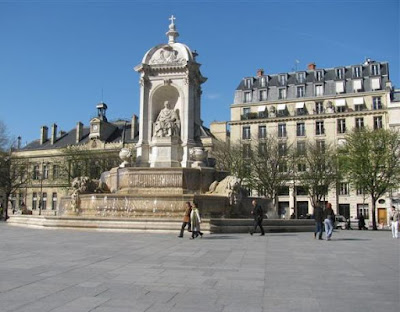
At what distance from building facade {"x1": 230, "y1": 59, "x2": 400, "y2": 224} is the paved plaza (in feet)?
178

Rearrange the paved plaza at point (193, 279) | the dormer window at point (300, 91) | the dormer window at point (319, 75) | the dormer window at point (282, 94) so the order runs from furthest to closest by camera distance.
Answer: the dormer window at point (282, 94), the dormer window at point (319, 75), the dormer window at point (300, 91), the paved plaza at point (193, 279)

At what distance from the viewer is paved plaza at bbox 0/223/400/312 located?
21.3 feet

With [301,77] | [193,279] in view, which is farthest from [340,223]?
[193,279]

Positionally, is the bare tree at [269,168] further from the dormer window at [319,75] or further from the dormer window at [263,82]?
the dormer window at [319,75]

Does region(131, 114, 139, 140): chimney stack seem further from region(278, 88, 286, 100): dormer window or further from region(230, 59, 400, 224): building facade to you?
region(278, 88, 286, 100): dormer window

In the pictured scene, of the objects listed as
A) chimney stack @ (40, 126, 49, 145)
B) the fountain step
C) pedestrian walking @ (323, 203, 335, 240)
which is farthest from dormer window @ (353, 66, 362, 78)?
chimney stack @ (40, 126, 49, 145)

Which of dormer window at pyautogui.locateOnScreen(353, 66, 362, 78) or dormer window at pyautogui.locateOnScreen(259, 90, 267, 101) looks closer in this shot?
dormer window at pyautogui.locateOnScreen(353, 66, 362, 78)

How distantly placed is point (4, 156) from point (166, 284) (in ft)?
165

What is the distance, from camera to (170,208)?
2178 centimetres

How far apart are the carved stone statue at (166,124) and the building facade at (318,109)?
3962 centimetres

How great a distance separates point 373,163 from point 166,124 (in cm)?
2513

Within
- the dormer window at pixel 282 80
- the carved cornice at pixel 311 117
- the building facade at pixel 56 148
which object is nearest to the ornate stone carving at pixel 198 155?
the carved cornice at pixel 311 117

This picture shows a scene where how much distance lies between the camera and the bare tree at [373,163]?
138 ft

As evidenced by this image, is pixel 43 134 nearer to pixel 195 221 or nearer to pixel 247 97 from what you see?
pixel 247 97
